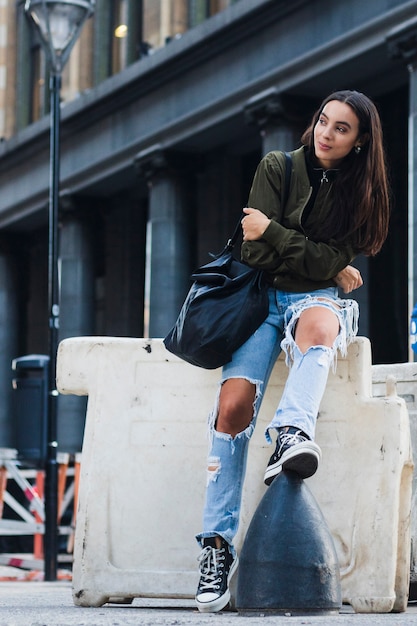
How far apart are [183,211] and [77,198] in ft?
17.2

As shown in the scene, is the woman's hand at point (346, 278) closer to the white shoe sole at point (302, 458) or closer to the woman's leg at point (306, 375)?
the woman's leg at point (306, 375)

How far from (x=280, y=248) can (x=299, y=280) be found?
0.17 meters

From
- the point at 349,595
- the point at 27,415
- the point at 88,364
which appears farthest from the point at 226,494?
the point at 27,415

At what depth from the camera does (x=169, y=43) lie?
27.8 meters

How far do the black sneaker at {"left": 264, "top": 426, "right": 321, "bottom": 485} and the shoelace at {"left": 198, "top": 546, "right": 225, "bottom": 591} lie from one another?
373 mm

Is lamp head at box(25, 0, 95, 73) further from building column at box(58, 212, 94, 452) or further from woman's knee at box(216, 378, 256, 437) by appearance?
building column at box(58, 212, 94, 452)

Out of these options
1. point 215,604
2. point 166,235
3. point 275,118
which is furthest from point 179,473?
point 166,235

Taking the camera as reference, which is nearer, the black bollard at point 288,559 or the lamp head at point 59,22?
the black bollard at point 288,559

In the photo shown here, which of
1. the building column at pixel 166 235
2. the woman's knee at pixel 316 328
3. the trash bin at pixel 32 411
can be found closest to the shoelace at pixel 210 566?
the woman's knee at pixel 316 328

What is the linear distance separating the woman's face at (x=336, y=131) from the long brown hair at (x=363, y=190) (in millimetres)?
25

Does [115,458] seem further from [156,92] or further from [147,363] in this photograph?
[156,92]

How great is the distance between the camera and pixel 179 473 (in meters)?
6.11

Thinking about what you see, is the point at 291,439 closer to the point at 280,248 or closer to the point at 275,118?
the point at 280,248

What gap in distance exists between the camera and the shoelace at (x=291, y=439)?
5164 millimetres
